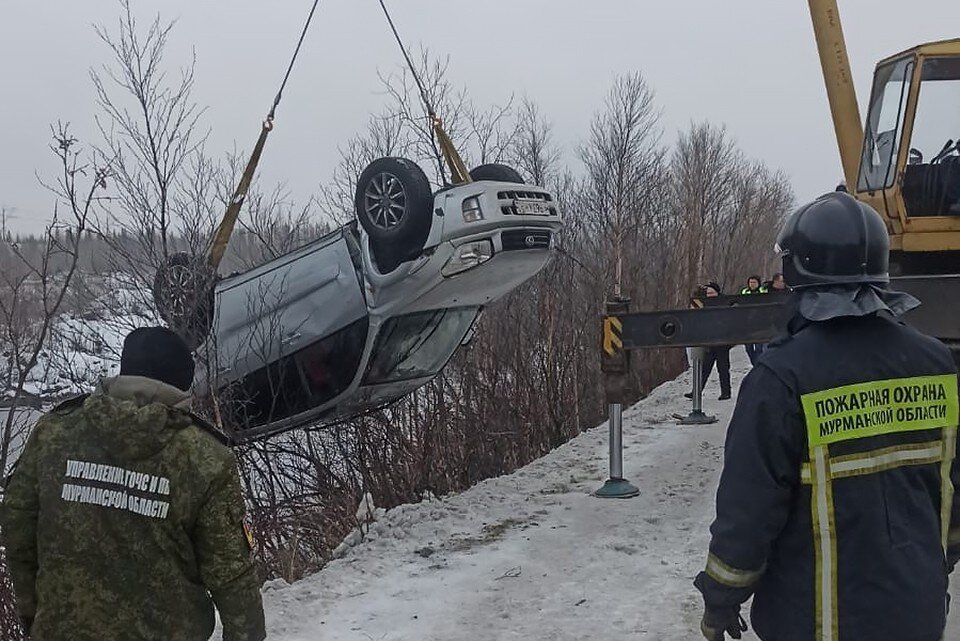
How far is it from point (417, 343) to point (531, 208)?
5.67ft

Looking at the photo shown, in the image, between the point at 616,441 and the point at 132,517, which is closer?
the point at 132,517

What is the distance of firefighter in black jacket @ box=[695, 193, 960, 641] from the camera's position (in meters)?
1.92

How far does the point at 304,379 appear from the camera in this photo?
289 inches

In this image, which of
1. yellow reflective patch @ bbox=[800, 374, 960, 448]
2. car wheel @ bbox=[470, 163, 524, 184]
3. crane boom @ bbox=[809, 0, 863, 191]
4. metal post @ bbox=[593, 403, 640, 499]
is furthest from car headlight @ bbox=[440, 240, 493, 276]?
yellow reflective patch @ bbox=[800, 374, 960, 448]

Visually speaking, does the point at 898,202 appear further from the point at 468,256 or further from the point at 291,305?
the point at 291,305

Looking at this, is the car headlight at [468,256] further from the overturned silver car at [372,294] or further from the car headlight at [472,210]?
the car headlight at [472,210]

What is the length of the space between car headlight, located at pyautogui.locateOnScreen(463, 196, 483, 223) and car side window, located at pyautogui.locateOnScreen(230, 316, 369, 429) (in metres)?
1.30

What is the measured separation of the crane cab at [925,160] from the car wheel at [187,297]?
5.21m

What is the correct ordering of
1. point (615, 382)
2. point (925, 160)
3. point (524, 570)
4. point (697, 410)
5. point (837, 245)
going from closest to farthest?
point (837, 245)
point (524, 570)
point (615, 382)
point (925, 160)
point (697, 410)

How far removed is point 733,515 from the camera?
6.50ft

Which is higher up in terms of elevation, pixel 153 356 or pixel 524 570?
pixel 153 356

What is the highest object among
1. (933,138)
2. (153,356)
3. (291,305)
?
(933,138)

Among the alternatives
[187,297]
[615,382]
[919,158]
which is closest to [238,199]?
[187,297]

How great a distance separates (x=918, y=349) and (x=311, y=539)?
5.08 m
